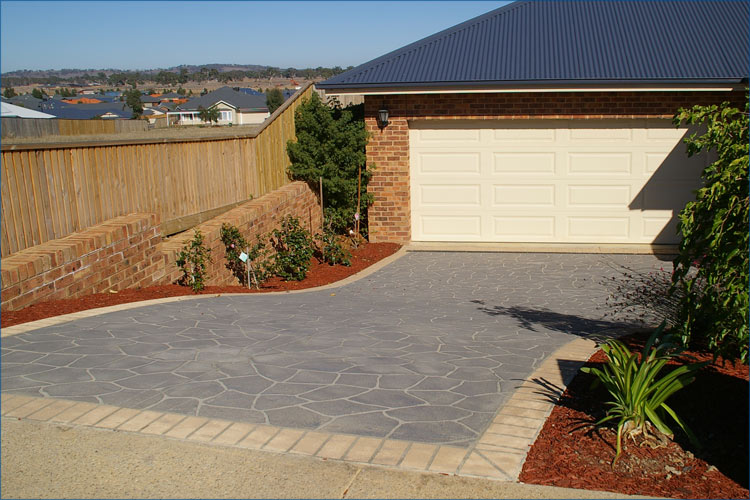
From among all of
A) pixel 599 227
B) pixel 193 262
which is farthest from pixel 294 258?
pixel 599 227

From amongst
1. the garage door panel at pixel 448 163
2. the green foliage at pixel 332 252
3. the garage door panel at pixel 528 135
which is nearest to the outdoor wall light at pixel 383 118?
the garage door panel at pixel 448 163

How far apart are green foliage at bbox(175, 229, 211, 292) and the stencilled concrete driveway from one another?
1.11 m

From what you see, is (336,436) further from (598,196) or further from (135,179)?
(598,196)

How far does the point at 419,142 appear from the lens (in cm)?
1598

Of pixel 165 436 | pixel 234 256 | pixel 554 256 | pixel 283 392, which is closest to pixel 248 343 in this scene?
pixel 283 392

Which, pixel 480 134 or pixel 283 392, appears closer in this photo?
pixel 283 392

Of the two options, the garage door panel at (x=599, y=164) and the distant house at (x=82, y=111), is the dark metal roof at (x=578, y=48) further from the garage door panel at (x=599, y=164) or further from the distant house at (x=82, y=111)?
the distant house at (x=82, y=111)

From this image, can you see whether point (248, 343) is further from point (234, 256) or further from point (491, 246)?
point (491, 246)

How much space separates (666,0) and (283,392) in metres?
14.8

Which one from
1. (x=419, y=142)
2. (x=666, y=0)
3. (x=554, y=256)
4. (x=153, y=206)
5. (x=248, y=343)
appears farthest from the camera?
(x=666, y=0)

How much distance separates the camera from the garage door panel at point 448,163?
1579 cm

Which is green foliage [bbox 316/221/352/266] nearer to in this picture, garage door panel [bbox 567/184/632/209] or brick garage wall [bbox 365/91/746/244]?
brick garage wall [bbox 365/91/746/244]

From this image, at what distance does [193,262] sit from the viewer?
37.1 feet

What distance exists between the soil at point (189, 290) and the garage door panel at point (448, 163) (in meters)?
1.83
